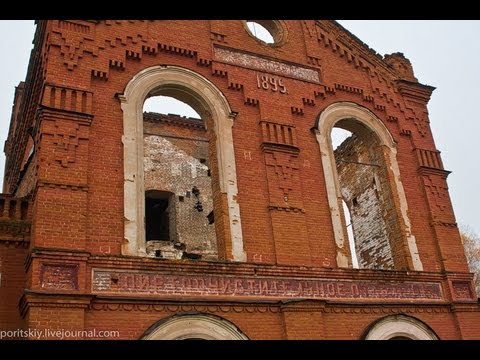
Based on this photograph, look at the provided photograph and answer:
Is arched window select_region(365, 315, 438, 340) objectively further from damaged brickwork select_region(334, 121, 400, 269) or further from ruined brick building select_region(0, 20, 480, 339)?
damaged brickwork select_region(334, 121, 400, 269)

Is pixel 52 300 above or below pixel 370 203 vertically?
below

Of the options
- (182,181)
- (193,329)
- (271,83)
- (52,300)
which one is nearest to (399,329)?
(193,329)

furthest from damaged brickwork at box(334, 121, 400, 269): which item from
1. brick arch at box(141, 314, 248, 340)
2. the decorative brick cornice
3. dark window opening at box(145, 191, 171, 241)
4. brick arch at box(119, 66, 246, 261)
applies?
the decorative brick cornice

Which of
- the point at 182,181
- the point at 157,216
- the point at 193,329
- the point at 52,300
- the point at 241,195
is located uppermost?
the point at 182,181

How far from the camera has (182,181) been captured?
1772 centimetres

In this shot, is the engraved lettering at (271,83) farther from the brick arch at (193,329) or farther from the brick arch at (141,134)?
the brick arch at (193,329)

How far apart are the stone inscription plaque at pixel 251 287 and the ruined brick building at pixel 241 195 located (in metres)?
0.03

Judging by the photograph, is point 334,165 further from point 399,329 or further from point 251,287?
point 251,287

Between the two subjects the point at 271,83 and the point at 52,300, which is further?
the point at 271,83

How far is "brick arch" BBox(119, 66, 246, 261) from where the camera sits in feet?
29.6

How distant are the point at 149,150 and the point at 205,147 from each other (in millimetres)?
2310

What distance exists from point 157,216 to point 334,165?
850cm

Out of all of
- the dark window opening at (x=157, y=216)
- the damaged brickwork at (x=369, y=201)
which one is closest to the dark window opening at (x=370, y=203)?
the damaged brickwork at (x=369, y=201)
